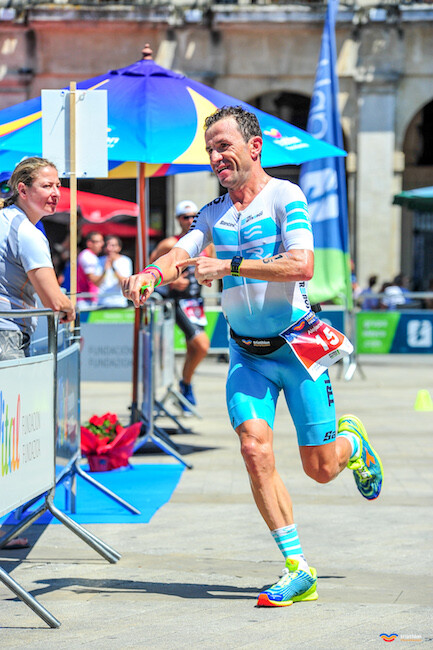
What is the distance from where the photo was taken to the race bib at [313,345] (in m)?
5.16

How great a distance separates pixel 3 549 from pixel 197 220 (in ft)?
7.13

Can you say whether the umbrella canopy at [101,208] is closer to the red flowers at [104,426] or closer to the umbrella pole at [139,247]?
the umbrella pole at [139,247]

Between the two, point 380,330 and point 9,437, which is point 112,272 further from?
point 9,437

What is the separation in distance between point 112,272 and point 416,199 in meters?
6.75

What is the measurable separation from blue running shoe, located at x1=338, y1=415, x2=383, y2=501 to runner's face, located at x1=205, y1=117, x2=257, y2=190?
4.75ft

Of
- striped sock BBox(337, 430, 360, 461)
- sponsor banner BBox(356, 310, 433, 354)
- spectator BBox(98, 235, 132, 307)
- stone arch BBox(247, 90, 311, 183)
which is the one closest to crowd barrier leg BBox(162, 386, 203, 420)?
spectator BBox(98, 235, 132, 307)

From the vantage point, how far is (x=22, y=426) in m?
5.00

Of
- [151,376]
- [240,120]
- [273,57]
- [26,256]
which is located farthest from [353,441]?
[273,57]

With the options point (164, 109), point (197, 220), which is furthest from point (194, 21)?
point (197, 220)

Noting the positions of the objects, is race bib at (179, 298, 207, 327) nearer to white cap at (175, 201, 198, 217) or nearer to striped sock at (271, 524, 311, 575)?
white cap at (175, 201, 198, 217)

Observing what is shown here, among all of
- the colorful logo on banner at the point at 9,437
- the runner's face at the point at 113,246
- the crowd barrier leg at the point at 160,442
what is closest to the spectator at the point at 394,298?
the runner's face at the point at 113,246

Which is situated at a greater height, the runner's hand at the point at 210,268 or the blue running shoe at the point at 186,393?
the runner's hand at the point at 210,268

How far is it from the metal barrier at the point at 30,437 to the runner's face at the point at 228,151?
105 cm

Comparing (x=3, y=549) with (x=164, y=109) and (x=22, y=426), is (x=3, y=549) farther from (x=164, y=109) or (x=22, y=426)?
(x=164, y=109)
